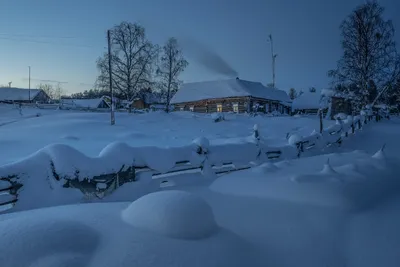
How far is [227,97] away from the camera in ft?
116

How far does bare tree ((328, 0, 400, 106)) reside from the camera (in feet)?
76.4

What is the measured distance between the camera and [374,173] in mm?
5297

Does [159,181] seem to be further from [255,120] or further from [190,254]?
[255,120]

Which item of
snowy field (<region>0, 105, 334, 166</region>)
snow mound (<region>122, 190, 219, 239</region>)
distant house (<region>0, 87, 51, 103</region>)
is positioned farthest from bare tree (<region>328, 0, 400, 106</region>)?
distant house (<region>0, 87, 51, 103</region>)

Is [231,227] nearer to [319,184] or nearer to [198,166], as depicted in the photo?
[319,184]

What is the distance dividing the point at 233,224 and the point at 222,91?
3436cm

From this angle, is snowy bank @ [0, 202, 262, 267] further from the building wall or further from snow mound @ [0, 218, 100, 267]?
the building wall

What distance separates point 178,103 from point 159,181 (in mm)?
36152

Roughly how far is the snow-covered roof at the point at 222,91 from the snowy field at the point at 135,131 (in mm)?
10147

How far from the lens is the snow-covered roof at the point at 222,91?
117ft

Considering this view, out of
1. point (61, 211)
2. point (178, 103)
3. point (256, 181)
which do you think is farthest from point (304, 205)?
point (178, 103)

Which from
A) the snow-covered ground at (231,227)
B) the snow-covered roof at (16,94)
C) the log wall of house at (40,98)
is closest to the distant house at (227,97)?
the snow-covered ground at (231,227)

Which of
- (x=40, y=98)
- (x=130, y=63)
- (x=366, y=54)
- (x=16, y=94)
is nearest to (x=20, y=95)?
(x=16, y=94)

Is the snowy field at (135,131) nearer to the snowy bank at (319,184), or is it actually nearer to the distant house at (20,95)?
the snowy bank at (319,184)
